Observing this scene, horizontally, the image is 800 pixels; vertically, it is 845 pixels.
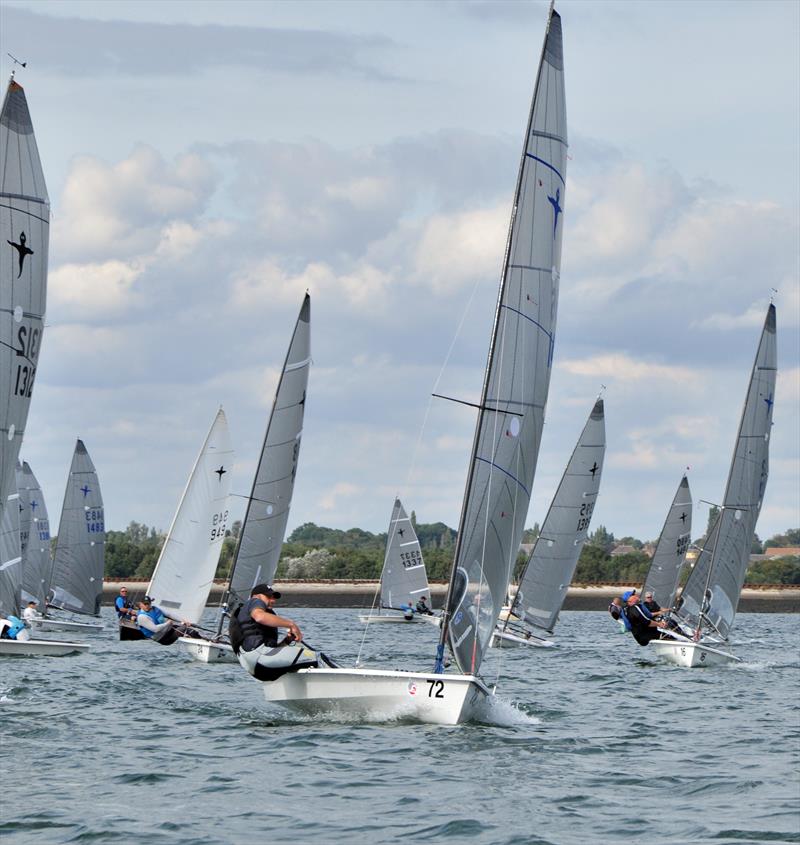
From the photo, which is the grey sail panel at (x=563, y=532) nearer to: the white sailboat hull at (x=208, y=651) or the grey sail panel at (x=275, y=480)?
the grey sail panel at (x=275, y=480)

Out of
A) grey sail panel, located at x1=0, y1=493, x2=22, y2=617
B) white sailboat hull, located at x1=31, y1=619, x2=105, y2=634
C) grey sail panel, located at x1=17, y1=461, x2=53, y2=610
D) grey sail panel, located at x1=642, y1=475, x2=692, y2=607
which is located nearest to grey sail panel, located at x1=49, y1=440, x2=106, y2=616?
grey sail panel, located at x1=17, y1=461, x2=53, y2=610

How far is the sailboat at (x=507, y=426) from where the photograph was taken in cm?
1919

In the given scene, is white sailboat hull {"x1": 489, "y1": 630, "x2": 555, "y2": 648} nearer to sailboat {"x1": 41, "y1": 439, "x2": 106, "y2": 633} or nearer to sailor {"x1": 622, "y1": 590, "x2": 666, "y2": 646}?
sailor {"x1": 622, "y1": 590, "x2": 666, "y2": 646}

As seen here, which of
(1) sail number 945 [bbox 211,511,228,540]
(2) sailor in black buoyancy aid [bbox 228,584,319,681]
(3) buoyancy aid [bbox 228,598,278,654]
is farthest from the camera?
(1) sail number 945 [bbox 211,511,228,540]

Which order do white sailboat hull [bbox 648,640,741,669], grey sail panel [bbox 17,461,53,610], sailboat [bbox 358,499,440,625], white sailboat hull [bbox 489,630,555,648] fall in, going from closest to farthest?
white sailboat hull [bbox 648,640,741,669], white sailboat hull [bbox 489,630,555,648], grey sail panel [bbox 17,461,53,610], sailboat [bbox 358,499,440,625]

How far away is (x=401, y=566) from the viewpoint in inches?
2485

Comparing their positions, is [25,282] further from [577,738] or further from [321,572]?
[321,572]

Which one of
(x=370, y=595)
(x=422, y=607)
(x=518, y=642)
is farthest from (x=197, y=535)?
(x=370, y=595)

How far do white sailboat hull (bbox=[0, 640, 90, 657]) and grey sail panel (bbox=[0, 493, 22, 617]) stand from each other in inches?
43.4

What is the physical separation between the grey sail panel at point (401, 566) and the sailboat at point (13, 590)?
30.5 m

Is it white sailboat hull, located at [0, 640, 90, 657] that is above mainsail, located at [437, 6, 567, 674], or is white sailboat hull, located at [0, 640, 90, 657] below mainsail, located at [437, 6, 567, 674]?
below

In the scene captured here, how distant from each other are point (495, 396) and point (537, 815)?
23.0 ft

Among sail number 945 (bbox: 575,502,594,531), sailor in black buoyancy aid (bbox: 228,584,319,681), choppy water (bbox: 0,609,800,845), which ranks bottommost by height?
choppy water (bbox: 0,609,800,845)

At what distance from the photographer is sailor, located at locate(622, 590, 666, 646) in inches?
1412
